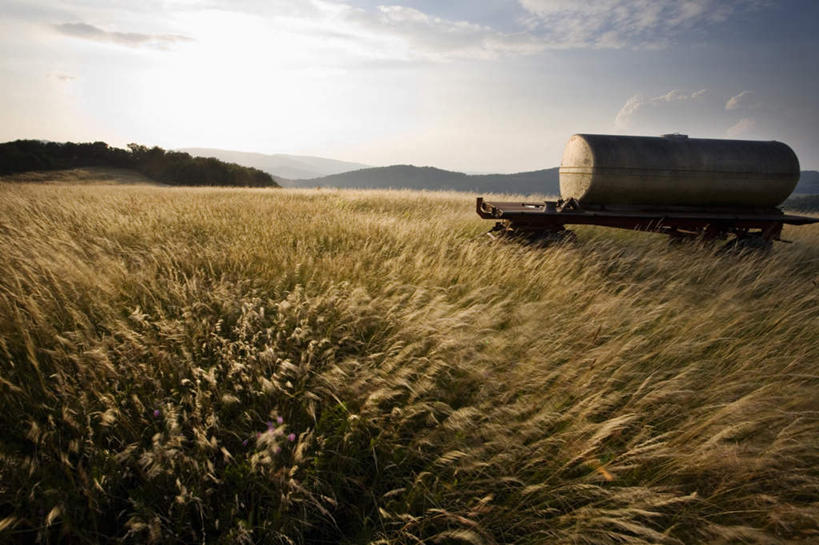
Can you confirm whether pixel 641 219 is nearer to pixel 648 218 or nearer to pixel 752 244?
pixel 648 218

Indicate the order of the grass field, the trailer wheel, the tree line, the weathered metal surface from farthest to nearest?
the tree line
the trailer wheel
the weathered metal surface
the grass field

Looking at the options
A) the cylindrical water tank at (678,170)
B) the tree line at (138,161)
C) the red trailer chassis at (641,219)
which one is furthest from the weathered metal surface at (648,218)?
the tree line at (138,161)

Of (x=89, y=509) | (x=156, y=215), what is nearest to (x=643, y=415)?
(x=89, y=509)

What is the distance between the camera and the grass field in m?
1.67

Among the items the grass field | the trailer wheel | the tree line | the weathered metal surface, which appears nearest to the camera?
the grass field

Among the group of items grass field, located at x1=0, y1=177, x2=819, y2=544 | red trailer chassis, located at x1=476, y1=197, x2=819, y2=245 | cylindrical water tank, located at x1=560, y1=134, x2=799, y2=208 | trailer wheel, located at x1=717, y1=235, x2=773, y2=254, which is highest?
cylindrical water tank, located at x1=560, y1=134, x2=799, y2=208

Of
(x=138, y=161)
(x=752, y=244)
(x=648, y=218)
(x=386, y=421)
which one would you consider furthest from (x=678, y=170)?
(x=138, y=161)

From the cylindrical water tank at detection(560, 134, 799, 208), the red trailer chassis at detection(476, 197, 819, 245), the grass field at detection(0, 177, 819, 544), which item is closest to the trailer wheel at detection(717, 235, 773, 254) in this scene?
the red trailer chassis at detection(476, 197, 819, 245)

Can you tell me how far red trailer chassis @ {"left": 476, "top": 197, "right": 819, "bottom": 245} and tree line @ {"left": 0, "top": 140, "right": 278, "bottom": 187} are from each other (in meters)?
38.5

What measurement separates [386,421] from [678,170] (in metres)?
7.39

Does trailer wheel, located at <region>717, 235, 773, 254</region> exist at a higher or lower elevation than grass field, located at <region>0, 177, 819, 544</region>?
higher

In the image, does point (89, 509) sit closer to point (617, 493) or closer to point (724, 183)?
point (617, 493)

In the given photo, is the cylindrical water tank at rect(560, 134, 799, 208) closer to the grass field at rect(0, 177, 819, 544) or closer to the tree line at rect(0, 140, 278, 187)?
the grass field at rect(0, 177, 819, 544)

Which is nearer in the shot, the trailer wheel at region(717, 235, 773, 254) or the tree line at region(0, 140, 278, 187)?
the trailer wheel at region(717, 235, 773, 254)
